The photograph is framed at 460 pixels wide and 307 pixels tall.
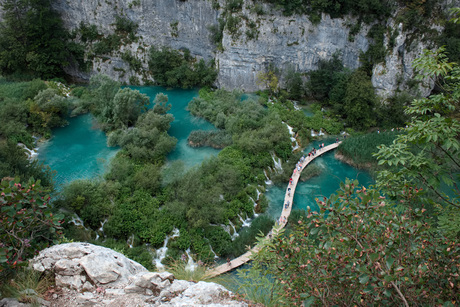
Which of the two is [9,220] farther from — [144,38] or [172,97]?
[144,38]

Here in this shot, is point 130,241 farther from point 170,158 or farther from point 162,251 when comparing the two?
point 170,158

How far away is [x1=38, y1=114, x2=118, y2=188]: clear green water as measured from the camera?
21.0m

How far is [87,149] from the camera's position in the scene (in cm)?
2353

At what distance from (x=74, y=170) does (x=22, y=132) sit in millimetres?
5930

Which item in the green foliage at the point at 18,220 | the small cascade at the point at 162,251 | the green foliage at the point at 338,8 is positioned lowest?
the small cascade at the point at 162,251

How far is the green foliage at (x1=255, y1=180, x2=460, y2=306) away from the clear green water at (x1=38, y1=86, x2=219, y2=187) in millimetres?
17526

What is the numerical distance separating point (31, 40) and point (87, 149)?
14954 millimetres

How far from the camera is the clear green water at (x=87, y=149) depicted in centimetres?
2127

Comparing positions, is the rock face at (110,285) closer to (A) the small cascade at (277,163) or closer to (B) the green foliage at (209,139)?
(A) the small cascade at (277,163)

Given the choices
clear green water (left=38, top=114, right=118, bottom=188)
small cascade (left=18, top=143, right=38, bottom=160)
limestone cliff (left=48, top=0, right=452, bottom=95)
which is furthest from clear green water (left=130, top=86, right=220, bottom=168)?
small cascade (left=18, top=143, right=38, bottom=160)

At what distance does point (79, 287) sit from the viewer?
5.75m

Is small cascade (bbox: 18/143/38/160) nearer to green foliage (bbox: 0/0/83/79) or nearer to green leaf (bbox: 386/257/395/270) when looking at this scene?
green foliage (bbox: 0/0/83/79)

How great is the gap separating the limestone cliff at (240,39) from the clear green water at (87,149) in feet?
24.5

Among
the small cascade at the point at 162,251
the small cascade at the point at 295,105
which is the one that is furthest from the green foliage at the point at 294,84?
the small cascade at the point at 162,251
